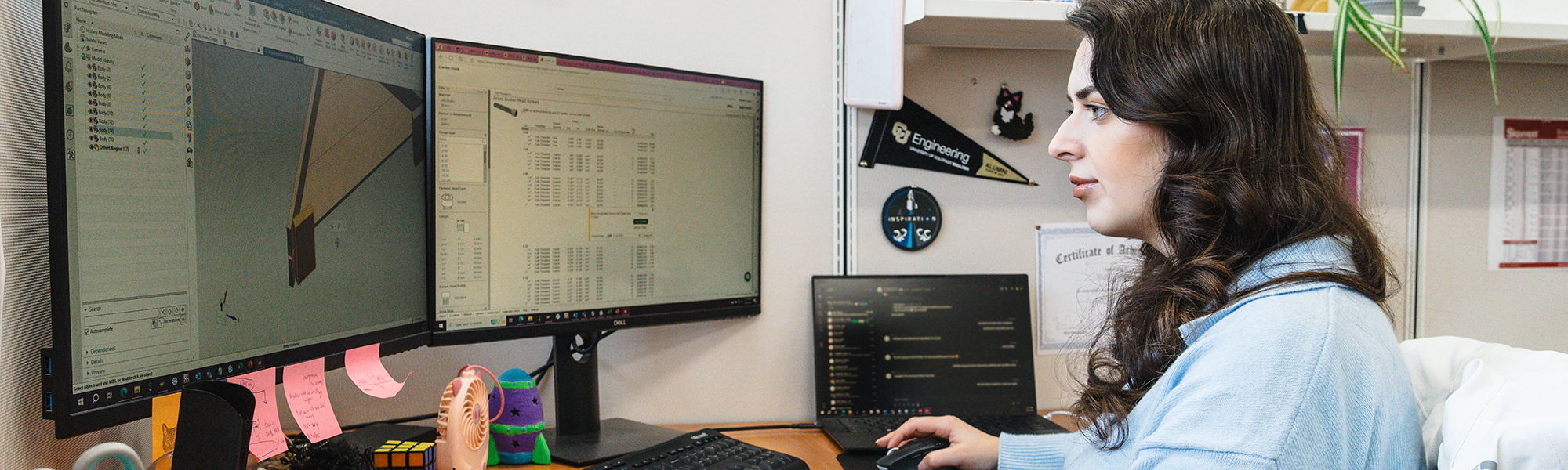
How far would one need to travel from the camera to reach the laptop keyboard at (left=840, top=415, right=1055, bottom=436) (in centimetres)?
127

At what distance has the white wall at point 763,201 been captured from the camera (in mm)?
1278

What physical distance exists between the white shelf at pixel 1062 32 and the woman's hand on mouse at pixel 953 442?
56 cm

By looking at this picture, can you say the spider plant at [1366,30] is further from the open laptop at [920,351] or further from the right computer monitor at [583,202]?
the right computer monitor at [583,202]

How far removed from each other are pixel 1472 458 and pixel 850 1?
1002mm

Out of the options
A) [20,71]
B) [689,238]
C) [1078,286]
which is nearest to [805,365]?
[689,238]

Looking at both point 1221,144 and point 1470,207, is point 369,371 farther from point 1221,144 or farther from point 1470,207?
point 1470,207

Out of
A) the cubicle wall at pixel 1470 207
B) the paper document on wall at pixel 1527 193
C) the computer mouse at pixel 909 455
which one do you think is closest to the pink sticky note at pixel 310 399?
the computer mouse at pixel 909 455

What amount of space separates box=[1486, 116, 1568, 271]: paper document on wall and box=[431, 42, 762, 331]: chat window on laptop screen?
1.38 m

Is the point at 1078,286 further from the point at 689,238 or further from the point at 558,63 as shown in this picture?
the point at 558,63

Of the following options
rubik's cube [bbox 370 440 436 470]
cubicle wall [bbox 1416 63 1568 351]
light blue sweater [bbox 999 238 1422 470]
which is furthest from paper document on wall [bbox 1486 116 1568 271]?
rubik's cube [bbox 370 440 436 470]

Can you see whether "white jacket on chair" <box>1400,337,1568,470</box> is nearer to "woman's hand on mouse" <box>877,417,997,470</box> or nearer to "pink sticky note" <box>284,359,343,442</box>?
"woman's hand on mouse" <box>877,417,997,470</box>

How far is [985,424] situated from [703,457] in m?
0.49

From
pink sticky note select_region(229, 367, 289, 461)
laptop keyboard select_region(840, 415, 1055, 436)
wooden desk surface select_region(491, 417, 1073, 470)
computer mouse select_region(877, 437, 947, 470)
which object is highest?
pink sticky note select_region(229, 367, 289, 461)

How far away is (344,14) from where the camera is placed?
2.97 ft
